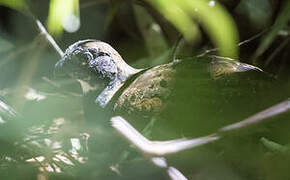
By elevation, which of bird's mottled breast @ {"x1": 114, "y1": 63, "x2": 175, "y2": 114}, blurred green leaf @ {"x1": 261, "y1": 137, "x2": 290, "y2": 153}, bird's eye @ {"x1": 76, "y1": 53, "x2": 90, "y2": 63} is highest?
bird's eye @ {"x1": 76, "y1": 53, "x2": 90, "y2": 63}

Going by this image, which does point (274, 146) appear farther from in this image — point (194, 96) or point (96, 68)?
point (96, 68)

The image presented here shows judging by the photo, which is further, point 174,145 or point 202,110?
point 202,110

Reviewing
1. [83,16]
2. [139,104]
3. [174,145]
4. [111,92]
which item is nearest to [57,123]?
[111,92]

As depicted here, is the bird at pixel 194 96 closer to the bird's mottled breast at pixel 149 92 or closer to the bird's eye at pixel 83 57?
the bird's mottled breast at pixel 149 92

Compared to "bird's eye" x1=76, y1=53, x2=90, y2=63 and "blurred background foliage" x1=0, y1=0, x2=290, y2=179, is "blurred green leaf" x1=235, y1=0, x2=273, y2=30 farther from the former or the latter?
"bird's eye" x1=76, y1=53, x2=90, y2=63

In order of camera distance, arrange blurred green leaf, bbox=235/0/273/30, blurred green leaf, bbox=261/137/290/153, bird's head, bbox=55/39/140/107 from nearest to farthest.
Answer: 1. blurred green leaf, bbox=261/137/290/153
2. bird's head, bbox=55/39/140/107
3. blurred green leaf, bbox=235/0/273/30

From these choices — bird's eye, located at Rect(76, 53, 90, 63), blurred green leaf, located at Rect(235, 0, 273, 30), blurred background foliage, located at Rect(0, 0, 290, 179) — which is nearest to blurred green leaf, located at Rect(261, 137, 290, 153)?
blurred background foliage, located at Rect(0, 0, 290, 179)

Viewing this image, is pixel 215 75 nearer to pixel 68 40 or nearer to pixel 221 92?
pixel 221 92

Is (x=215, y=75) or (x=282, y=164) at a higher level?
(x=215, y=75)
